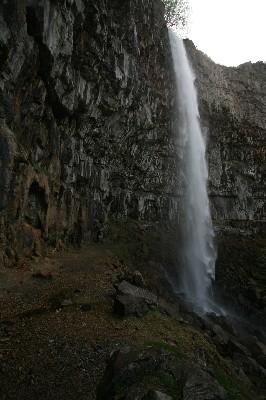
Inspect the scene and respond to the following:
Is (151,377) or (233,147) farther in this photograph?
(233,147)

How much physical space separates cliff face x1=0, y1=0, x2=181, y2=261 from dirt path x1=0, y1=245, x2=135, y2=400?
2.24 metres

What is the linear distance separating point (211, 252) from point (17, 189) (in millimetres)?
21610

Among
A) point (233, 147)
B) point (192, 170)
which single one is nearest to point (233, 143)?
point (233, 147)

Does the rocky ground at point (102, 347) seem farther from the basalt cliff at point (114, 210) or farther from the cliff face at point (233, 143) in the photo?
the cliff face at point (233, 143)

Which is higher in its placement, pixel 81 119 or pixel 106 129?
pixel 106 129

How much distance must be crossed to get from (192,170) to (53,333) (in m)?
26.6

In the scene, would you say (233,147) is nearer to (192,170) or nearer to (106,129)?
(192,170)

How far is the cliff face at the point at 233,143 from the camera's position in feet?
112

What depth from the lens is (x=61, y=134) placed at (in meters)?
19.5

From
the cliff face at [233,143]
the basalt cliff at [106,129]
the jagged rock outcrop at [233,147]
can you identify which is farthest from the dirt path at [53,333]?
the cliff face at [233,143]

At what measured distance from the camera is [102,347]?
7695 mm

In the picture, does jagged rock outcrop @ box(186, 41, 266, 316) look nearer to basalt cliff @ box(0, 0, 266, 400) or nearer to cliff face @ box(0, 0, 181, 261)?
basalt cliff @ box(0, 0, 266, 400)

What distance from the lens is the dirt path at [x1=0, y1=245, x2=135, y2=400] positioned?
6.28 metres

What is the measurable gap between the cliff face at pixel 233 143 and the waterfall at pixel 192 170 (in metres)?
1.70
